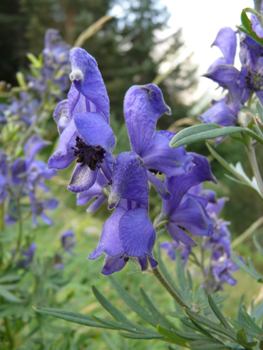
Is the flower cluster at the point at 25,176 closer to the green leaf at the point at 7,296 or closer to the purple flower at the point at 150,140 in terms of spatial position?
the green leaf at the point at 7,296

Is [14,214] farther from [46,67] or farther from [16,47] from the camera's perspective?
[16,47]

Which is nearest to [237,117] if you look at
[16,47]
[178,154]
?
[178,154]

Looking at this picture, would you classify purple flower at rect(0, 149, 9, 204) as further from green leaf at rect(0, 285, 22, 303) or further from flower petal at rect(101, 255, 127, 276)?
flower petal at rect(101, 255, 127, 276)

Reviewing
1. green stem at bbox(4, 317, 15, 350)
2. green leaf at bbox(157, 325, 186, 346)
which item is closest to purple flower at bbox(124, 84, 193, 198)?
green leaf at bbox(157, 325, 186, 346)

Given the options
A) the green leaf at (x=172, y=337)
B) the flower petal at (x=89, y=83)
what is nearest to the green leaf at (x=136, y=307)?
the green leaf at (x=172, y=337)

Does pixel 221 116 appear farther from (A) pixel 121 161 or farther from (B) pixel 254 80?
(A) pixel 121 161

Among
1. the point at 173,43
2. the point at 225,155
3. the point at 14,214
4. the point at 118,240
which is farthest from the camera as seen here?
the point at 173,43
